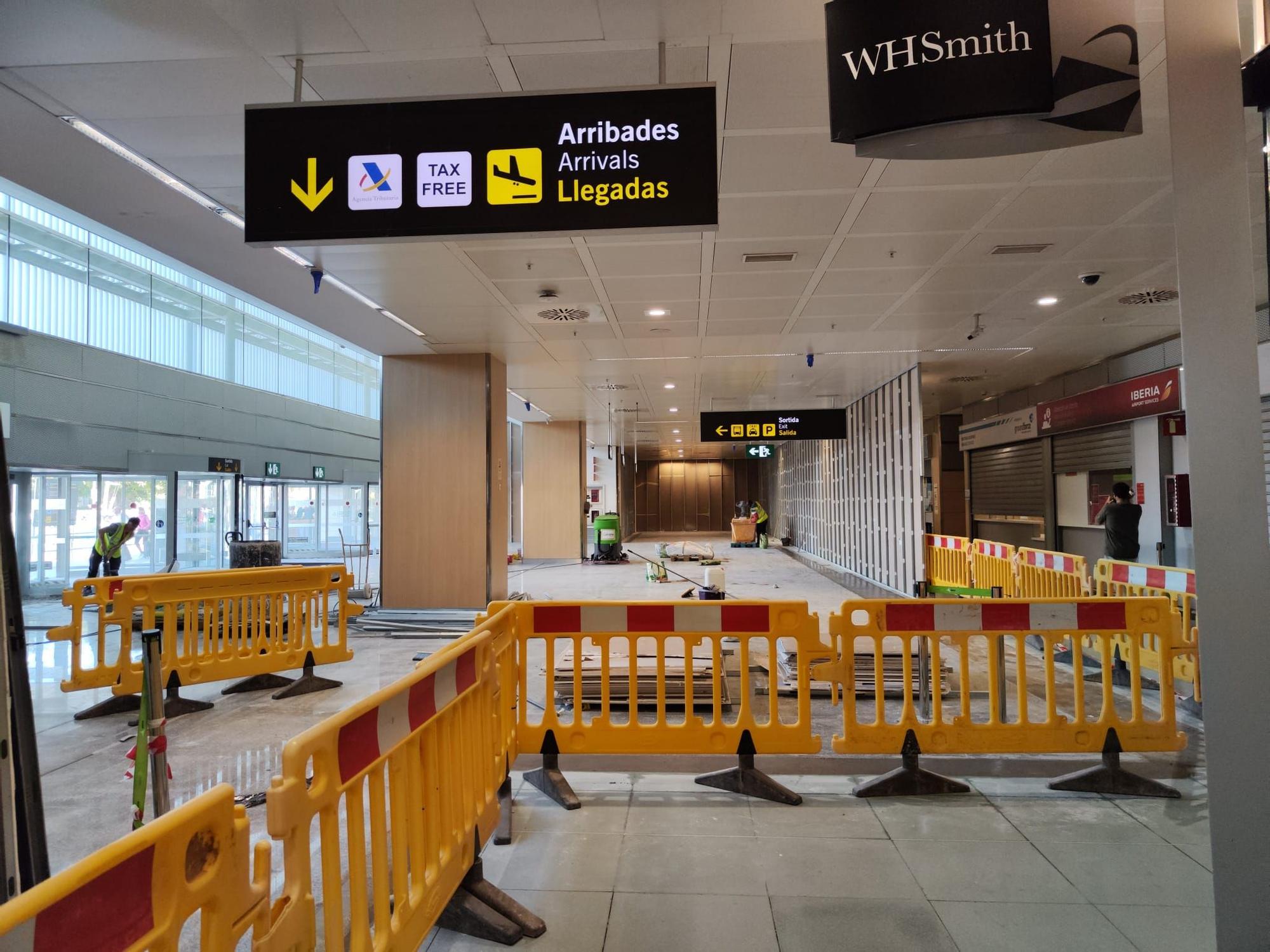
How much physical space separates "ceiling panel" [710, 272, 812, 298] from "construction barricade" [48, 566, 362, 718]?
4.53 metres

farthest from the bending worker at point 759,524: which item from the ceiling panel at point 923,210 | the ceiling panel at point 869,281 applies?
the ceiling panel at point 923,210

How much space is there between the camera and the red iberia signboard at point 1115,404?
906 cm

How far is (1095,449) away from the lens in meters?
11.3

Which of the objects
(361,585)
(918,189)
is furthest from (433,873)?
(361,585)

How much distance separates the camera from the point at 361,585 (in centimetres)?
1272

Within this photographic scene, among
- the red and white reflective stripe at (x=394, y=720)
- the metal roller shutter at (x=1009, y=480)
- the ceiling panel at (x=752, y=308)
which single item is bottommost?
the red and white reflective stripe at (x=394, y=720)

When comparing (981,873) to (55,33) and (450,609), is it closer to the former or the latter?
(55,33)

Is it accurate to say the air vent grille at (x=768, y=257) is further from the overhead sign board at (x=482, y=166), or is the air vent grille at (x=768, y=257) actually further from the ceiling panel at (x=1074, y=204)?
the overhead sign board at (x=482, y=166)

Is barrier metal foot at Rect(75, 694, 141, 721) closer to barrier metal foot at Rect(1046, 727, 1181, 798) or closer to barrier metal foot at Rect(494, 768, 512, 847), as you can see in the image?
barrier metal foot at Rect(494, 768, 512, 847)

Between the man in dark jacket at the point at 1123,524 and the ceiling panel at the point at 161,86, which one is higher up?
the ceiling panel at the point at 161,86

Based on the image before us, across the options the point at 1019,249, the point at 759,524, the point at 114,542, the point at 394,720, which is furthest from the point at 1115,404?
the point at 759,524

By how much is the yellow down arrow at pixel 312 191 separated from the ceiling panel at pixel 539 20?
102 cm

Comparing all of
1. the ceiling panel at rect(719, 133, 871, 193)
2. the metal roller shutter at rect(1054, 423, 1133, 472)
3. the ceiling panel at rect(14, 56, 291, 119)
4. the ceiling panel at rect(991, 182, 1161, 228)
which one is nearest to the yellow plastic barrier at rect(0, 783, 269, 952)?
the ceiling panel at rect(14, 56, 291, 119)

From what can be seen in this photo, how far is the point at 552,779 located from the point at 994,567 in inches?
295
